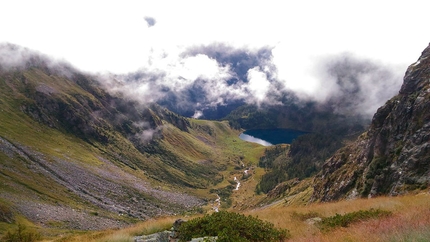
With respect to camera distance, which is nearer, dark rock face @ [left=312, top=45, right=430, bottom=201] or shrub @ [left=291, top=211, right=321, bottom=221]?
shrub @ [left=291, top=211, right=321, bottom=221]

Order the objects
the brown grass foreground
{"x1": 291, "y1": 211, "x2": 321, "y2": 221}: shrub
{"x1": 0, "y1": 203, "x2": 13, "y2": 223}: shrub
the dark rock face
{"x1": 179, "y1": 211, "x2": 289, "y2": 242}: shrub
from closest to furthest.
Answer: the brown grass foreground < {"x1": 179, "y1": 211, "x2": 289, "y2": 242}: shrub < {"x1": 291, "y1": 211, "x2": 321, "y2": 221}: shrub < the dark rock face < {"x1": 0, "y1": 203, "x2": 13, "y2": 223}: shrub

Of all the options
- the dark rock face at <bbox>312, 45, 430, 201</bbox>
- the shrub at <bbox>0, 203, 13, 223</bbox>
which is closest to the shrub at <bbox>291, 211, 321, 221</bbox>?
the dark rock face at <bbox>312, 45, 430, 201</bbox>

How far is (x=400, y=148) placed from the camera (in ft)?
183

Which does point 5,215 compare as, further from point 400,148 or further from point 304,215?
point 400,148

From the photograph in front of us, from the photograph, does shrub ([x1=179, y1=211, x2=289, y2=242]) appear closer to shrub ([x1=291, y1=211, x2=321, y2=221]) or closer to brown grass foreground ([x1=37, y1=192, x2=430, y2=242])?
brown grass foreground ([x1=37, y1=192, x2=430, y2=242])

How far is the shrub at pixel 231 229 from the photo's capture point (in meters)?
16.8

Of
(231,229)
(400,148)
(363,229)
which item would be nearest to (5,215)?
(231,229)

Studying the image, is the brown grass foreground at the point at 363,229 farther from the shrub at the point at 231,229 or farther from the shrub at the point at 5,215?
the shrub at the point at 5,215

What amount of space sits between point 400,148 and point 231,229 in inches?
2046

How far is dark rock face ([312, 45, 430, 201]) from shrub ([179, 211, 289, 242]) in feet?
106

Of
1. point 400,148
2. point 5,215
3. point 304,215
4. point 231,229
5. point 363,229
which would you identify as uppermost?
point 400,148

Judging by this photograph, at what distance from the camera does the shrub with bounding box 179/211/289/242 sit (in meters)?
16.8

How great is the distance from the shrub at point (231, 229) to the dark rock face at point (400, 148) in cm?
3238

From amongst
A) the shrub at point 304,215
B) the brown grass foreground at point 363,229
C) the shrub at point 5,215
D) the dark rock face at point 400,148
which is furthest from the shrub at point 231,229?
the shrub at point 5,215
